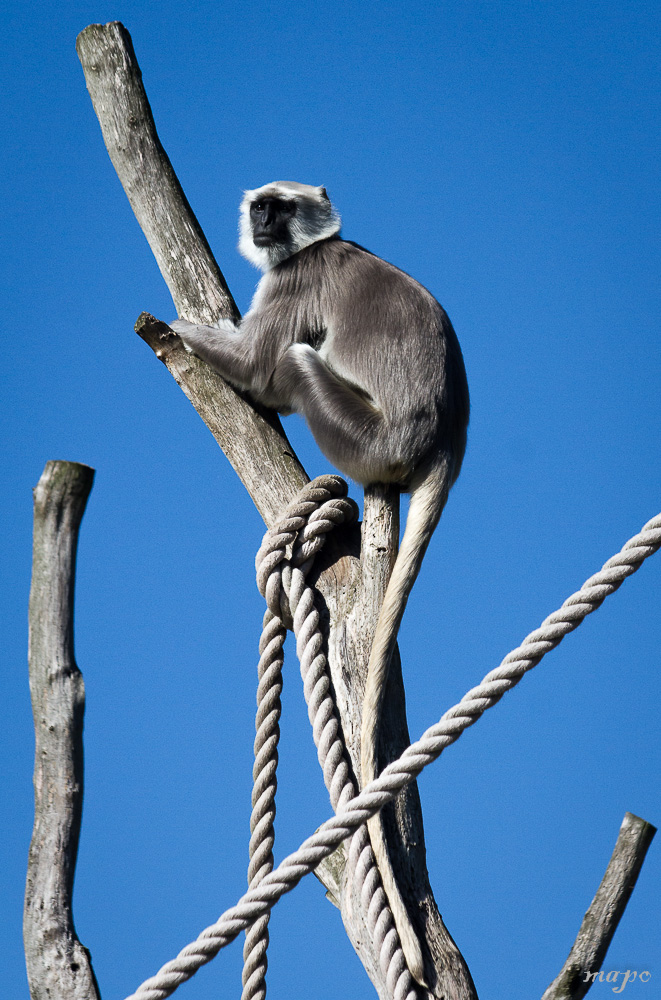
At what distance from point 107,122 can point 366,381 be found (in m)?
1.80

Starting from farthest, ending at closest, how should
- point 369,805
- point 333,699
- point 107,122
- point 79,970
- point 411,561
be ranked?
point 107,122
point 411,561
point 333,699
point 79,970
point 369,805

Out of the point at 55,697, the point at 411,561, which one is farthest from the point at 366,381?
the point at 55,697

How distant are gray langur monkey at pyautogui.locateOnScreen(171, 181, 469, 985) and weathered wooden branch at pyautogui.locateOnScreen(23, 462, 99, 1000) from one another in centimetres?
131

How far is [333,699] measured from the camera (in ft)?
11.5

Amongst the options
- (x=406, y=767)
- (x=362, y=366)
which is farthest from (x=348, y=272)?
(x=406, y=767)

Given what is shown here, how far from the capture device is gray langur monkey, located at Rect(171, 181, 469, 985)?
4.23 metres

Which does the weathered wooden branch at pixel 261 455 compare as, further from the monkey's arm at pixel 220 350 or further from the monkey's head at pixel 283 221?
the monkey's head at pixel 283 221

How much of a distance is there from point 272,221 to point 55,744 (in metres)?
3.61

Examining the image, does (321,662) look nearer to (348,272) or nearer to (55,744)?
(55,744)

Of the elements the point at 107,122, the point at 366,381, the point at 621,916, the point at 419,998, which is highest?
the point at 107,122

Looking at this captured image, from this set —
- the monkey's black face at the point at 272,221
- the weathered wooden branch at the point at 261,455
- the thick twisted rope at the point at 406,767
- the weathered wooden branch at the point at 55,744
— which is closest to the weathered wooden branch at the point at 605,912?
the weathered wooden branch at the point at 261,455

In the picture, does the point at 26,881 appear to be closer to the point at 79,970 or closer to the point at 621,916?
the point at 79,970

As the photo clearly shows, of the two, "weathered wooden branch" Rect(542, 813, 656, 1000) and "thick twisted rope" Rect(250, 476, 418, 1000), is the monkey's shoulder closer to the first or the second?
"thick twisted rope" Rect(250, 476, 418, 1000)

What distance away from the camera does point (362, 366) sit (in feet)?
14.9
